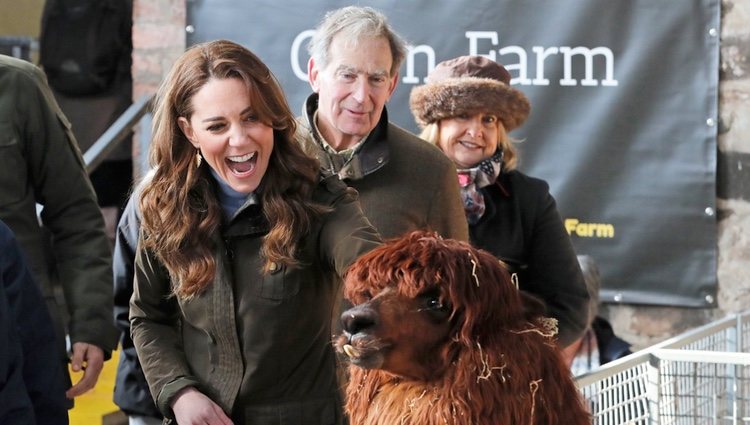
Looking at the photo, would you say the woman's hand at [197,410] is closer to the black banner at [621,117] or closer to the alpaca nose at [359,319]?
the alpaca nose at [359,319]

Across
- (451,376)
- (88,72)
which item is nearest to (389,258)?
(451,376)

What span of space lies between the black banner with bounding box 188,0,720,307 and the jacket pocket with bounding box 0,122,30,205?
2.24 m

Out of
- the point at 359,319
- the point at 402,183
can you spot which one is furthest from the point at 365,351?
the point at 402,183

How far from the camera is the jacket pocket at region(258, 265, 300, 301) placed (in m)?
2.16

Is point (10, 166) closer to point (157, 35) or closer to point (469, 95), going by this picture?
point (469, 95)

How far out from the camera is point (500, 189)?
348cm

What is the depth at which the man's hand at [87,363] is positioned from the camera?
295cm

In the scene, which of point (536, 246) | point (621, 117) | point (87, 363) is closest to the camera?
point (87, 363)

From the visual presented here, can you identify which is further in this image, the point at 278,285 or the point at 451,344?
the point at 278,285

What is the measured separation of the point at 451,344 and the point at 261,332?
57cm

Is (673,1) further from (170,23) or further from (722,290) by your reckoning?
(170,23)

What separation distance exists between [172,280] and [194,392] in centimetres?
21

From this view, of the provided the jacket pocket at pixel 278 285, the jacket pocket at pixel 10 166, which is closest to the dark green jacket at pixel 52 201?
the jacket pocket at pixel 10 166

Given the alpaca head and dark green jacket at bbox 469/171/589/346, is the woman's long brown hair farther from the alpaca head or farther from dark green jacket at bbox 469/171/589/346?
A: dark green jacket at bbox 469/171/589/346
